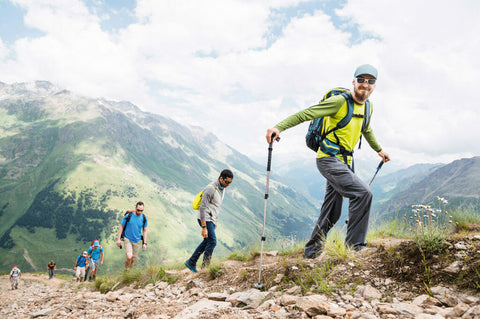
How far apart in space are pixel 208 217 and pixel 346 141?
14.4 feet

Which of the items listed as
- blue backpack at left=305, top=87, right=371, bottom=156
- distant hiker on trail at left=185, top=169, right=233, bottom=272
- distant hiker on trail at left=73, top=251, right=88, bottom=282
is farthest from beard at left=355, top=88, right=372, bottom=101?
distant hiker on trail at left=73, top=251, right=88, bottom=282

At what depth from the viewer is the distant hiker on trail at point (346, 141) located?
451cm

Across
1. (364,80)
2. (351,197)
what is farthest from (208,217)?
(364,80)

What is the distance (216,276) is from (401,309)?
4.24 metres

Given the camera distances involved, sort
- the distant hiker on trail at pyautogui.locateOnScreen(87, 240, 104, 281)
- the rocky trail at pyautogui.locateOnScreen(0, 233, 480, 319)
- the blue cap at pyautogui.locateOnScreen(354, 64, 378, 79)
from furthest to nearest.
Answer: the distant hiker on trail at pyautogui.locateOnScreen(87, 240, 104, 281)
the blue cap at pyautogui.locateOnScreen(354, 64, 378, 79)
the rocky trail at pyautogui.locateOnScreen(0, 233, 480, 319)

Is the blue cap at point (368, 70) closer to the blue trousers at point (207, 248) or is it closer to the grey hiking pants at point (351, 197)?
the grey hiking pants at point (351, 197)

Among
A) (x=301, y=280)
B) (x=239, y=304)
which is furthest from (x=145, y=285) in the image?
(x=301, y=280)

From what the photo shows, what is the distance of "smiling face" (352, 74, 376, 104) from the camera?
4652 mm

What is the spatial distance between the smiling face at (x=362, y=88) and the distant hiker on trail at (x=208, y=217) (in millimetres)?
3945

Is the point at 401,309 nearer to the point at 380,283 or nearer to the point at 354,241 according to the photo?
the point at 380,283

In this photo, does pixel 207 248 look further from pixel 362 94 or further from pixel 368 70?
pixel 368 70

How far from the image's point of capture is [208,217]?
7.56 metres

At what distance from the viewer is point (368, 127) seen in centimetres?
561

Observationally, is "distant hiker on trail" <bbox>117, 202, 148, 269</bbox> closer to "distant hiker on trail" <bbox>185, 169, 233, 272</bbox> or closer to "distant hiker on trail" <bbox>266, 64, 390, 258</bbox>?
"distant hiker on trail" <bbox>185, 169, 233, 272</bbox>
